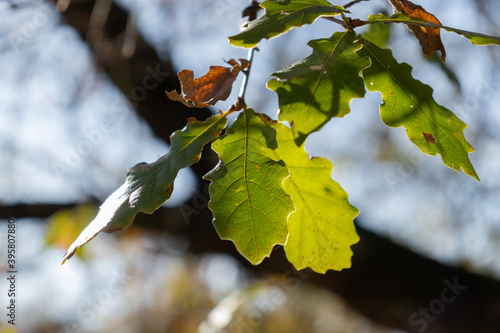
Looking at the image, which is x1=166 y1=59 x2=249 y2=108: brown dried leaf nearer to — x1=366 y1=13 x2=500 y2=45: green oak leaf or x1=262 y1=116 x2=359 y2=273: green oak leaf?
x1=262 y1=116 x2=359 y2=273: green oak leaf

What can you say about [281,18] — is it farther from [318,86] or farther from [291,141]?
[291,141]

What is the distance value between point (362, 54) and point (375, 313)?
2.10 metres

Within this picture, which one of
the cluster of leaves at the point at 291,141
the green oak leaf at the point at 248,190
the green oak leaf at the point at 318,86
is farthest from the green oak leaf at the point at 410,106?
Answer: the green oak leaf at the point at 248,190

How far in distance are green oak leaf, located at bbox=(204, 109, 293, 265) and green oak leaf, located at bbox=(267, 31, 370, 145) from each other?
157 mm

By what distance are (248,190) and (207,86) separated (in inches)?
8.5

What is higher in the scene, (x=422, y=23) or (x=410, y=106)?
(x=422, y=23)

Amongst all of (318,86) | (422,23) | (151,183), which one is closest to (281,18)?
(318,86)

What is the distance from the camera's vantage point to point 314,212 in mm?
908

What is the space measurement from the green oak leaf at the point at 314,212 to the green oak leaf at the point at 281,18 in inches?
7.2

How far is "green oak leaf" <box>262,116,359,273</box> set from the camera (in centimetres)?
89

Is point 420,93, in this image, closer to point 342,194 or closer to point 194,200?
point 342,194

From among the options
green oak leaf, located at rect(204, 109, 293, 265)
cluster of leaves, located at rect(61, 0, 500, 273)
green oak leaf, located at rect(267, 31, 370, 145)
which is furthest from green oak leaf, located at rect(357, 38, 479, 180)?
green oak leaf, located at rect(204, 109, 293, 265)

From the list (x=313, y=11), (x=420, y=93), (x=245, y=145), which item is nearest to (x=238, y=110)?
(x=245, y=145)

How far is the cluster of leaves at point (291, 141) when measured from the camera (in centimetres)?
71
